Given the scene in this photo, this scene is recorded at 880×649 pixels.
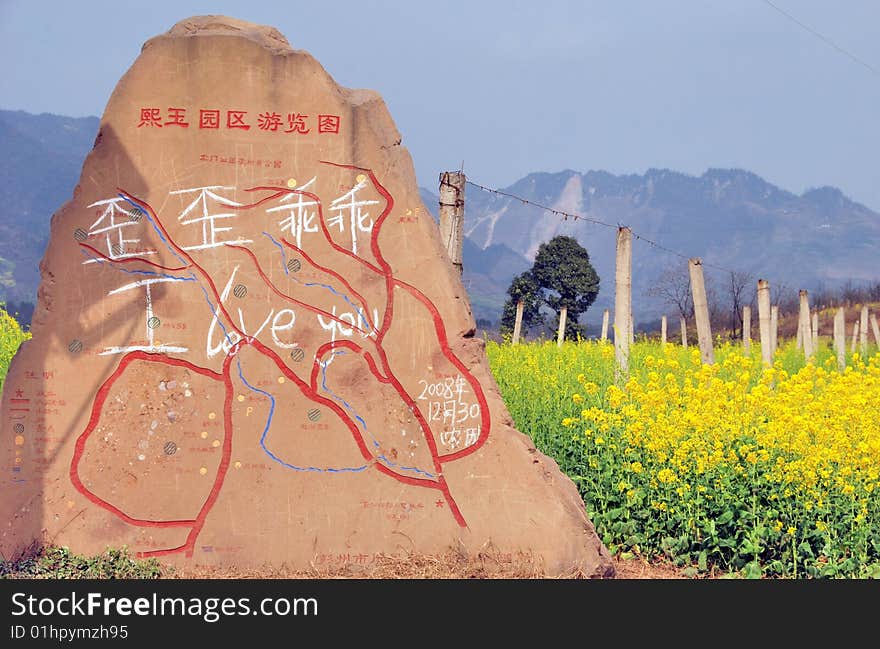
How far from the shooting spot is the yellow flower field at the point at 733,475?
6.35 meters

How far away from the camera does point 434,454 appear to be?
5938 millimetres

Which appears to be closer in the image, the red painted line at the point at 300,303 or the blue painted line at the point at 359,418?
the blue painted line at the point at 359,418

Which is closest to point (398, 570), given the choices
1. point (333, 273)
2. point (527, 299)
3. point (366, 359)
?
point (366, 359)

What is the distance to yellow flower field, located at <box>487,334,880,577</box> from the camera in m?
6.35

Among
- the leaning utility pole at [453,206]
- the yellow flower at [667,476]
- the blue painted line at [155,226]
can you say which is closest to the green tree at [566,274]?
the leaning utility pole at [453,206]

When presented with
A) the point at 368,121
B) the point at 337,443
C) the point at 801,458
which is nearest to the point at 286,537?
the point at 337,443

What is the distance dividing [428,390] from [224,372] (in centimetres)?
121

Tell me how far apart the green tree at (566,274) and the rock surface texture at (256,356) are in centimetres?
2523

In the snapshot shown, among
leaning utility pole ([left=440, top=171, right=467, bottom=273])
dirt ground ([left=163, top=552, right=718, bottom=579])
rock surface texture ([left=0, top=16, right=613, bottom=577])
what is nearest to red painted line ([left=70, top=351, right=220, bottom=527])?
rock surface texture ([left=0, top=16, right=613, bottom=577])

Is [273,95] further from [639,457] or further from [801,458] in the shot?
[801,458]

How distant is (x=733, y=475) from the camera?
6.61 meters

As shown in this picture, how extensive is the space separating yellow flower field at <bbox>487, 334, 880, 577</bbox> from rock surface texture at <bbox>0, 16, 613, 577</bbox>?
816mm

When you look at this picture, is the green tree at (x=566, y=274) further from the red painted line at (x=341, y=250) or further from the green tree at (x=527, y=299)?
the red painted line at (x=341, y=250)

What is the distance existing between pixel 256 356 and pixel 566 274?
85.8 feet
